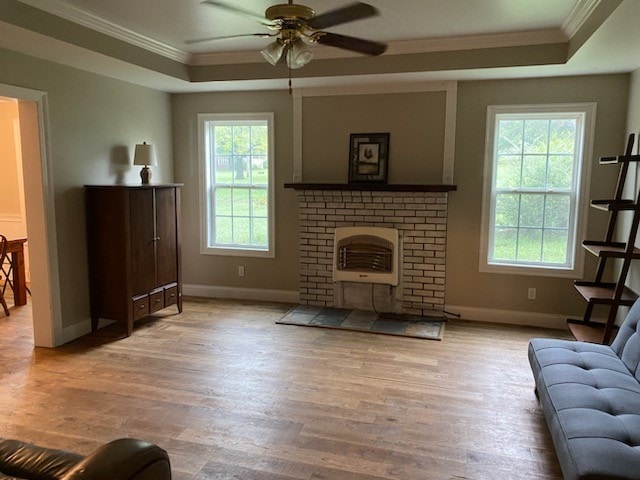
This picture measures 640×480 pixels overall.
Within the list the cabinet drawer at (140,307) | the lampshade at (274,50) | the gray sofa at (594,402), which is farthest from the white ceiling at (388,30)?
the cabinet drawer at (140,307)

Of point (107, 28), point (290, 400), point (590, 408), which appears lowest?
point (290, 400)

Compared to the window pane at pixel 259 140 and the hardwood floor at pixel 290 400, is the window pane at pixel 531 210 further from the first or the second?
the window pane at pixel 259 140

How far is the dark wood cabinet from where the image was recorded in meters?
4.27

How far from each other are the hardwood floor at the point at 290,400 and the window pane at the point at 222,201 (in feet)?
5.09

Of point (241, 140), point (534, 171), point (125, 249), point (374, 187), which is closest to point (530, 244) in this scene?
point (534, 171)

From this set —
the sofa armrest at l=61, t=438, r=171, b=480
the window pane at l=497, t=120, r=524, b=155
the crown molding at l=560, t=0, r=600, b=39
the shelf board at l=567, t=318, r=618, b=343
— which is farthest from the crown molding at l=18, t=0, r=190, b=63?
the shelf board at l=567, t=318, r=618, b=343

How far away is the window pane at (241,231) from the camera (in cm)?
569

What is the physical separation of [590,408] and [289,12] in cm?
228

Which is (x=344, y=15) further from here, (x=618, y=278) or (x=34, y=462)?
(x=618, y=278)

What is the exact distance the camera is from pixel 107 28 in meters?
3.72

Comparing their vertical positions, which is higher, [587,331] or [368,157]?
[368,157]

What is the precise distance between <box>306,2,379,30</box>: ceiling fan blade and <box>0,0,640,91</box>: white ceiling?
864mm

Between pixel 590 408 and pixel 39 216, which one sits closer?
pixel 590 408

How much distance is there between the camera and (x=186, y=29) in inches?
152
